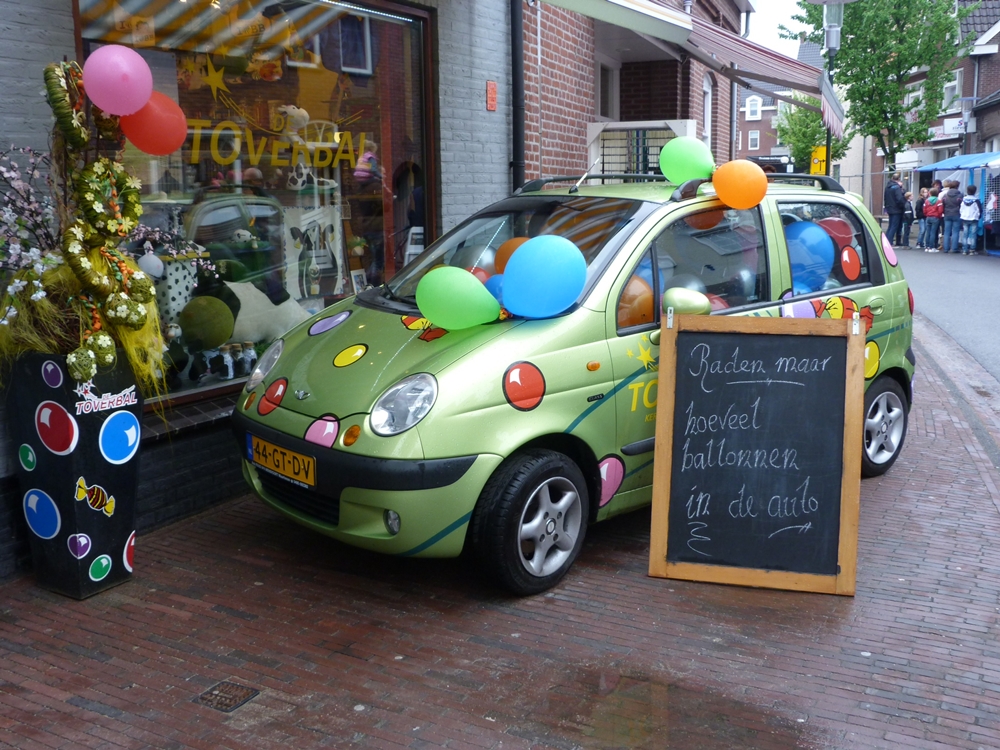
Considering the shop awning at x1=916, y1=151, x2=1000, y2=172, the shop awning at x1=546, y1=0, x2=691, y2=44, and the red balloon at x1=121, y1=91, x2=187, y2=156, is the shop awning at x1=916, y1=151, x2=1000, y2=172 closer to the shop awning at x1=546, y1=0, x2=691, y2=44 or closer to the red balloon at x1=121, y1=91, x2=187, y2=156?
the shop awning at x1=546, y1=0, x2=691, y2=44

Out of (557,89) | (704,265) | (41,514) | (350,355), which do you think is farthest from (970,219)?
(41,514)

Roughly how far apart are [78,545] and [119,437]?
51 cm

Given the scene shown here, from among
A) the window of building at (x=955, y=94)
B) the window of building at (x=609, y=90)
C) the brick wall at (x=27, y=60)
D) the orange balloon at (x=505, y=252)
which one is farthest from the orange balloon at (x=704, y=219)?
the window of building at (x=955, y=94)

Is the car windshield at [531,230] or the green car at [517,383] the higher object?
the car windshield at [531,230]

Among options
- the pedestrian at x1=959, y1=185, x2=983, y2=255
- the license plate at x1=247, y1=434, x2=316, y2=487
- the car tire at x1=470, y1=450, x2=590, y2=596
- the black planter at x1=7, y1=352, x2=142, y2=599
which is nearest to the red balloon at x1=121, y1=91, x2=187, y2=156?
the black planter at x1=7, y1=352, x2=142, y2=599

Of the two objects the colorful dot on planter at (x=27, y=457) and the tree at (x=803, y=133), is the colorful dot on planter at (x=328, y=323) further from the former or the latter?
the tree at (x=803, y=133)

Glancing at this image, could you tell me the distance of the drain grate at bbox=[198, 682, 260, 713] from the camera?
3.55 meters

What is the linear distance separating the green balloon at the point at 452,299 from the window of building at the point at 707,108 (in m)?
13.1

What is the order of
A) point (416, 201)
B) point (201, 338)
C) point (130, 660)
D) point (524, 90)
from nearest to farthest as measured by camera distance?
point (130, 660), point (201, 338), point (416, 201), point (524, 90)

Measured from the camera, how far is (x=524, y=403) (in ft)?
13.9

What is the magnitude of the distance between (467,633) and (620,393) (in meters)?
1.33

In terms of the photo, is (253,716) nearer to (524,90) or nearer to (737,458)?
(737,458)

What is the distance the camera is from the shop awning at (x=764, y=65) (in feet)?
31.2

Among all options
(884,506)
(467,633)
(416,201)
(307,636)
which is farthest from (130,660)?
(416,201)
